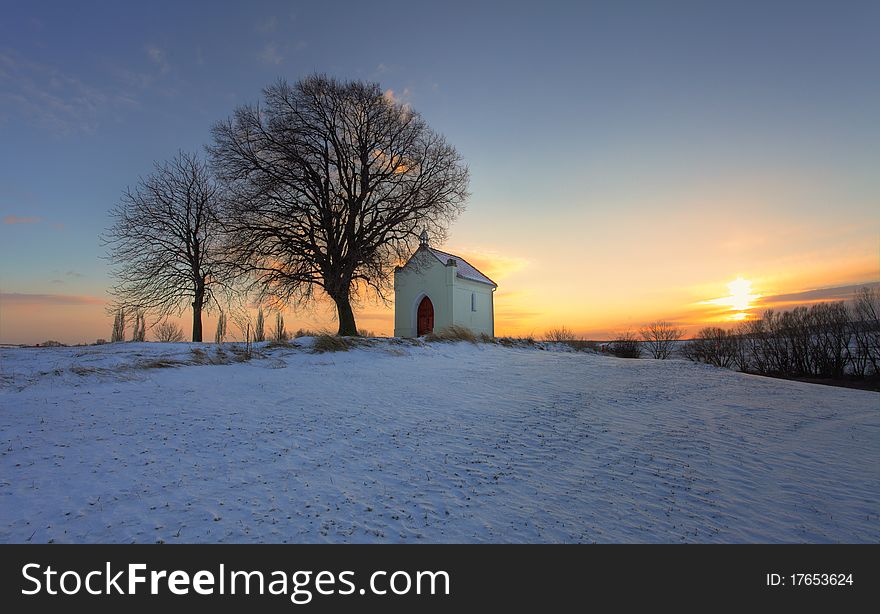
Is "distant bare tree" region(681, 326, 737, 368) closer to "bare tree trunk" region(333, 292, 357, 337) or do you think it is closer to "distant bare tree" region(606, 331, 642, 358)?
"distant bare tree" region(606, 331, 642, 358)

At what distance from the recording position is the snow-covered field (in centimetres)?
310

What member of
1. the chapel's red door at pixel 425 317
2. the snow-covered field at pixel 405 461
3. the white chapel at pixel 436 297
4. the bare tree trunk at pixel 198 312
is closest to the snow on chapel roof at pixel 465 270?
the white chapel at pixel 436 297

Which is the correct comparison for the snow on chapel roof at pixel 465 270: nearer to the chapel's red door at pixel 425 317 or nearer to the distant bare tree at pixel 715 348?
the chapel's red door at pixel 425 317

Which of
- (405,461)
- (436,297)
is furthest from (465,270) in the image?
(405,461)

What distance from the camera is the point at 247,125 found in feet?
59.1

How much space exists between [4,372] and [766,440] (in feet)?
40.4

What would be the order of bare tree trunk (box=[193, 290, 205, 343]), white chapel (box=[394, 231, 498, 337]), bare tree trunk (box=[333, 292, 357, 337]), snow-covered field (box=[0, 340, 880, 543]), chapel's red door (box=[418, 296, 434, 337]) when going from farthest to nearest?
1. chapel's red door (box=[418, 296, 434, 337])
2. white chapel (box=[394, 231, 498, 337])
3. bare tree trunk (box=[193, 290, 205, 343])
4. bare tree trunk (box=[333, 292, 357, 337])
5. snow-covered field (box=[0, 340, 880, 543])

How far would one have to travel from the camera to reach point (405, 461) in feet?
14.5

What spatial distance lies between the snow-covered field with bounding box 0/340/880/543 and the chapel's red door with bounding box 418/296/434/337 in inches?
627

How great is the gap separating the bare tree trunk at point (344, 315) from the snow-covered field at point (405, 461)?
9383mm

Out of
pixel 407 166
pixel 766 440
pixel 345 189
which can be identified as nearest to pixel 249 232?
pixel 345 189

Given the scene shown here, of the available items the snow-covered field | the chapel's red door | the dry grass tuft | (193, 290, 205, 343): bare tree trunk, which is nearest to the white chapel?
the chapel's red door

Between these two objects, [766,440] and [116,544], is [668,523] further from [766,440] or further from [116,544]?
[116,544]

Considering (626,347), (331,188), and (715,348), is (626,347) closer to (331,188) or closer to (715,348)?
(715,348)
